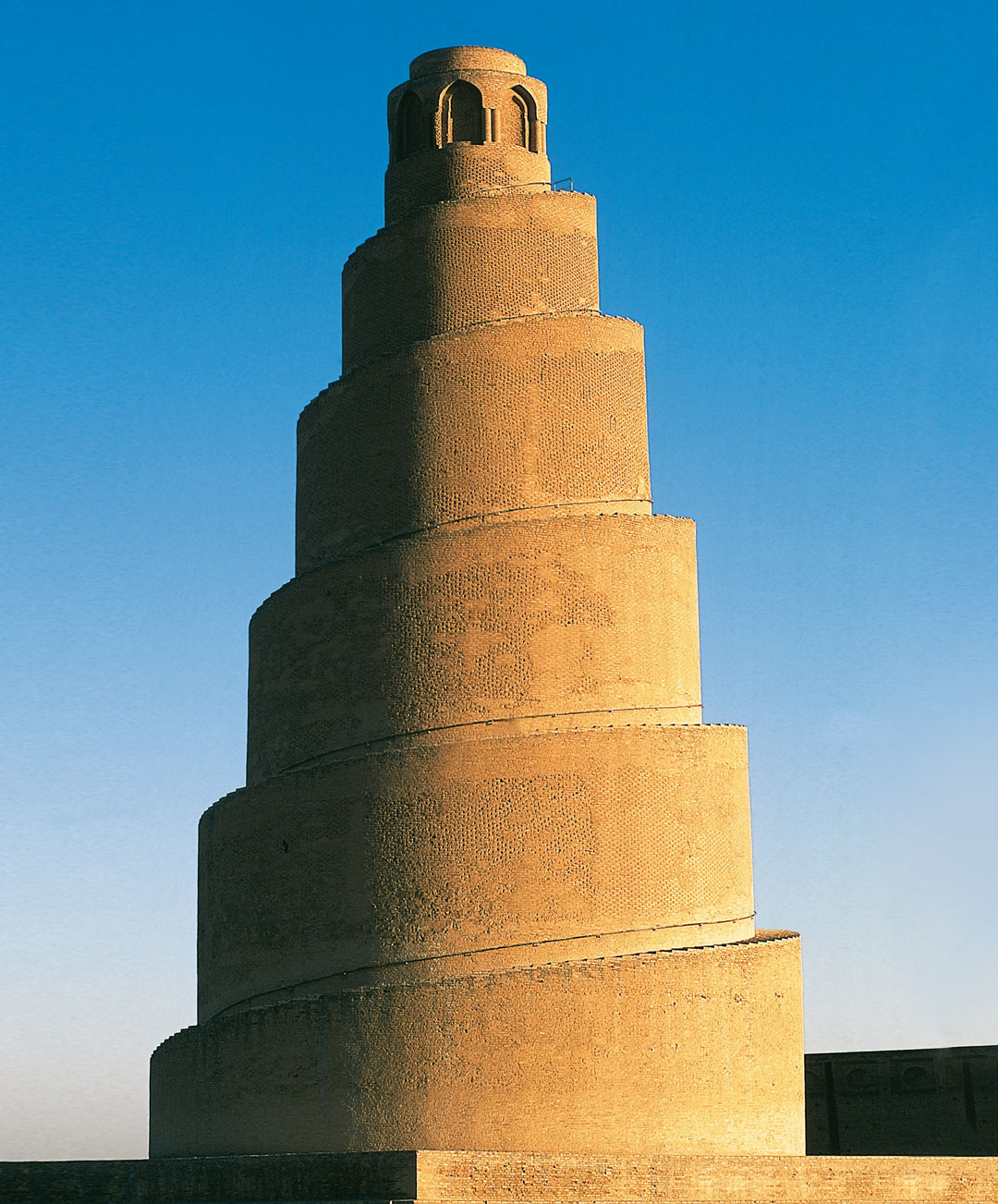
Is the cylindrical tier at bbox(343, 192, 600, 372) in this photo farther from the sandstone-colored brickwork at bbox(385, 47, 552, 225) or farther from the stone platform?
the stone platform

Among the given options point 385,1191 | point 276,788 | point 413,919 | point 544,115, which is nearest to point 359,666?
point 276,788

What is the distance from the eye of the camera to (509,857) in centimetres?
1847

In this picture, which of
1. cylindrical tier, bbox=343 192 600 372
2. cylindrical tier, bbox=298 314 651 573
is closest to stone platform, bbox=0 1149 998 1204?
cylindrical tier, bbox=298 314 651 573

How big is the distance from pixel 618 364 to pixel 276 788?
575cm

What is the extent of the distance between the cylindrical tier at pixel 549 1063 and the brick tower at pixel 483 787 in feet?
0.08

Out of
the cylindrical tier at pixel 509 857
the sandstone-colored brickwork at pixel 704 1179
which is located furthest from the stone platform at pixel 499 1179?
the cylindrical tier at pixel 509 857

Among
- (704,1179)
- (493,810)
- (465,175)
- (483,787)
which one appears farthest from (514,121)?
(704,1179)

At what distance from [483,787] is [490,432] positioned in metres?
3.90

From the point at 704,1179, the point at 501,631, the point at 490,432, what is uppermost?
the point at 490,432

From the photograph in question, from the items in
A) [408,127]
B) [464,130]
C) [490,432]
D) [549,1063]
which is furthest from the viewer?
[408,127]

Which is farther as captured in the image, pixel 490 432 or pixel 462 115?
pixel 462 115

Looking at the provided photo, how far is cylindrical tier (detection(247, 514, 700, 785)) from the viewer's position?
19.4 m

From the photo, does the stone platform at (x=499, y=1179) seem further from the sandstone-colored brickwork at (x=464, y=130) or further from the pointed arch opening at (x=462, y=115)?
the pointed arch opening at (x=462, y=115)

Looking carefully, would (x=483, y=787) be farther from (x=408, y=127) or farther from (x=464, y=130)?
(x=408, y=127)
